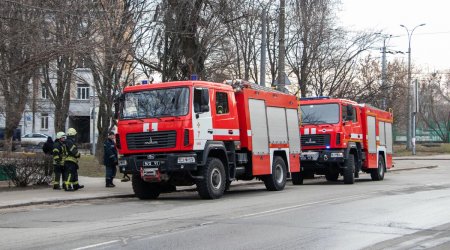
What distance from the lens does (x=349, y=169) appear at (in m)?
21.0

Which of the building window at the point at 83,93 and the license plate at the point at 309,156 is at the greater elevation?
the building window at the point at 83,93

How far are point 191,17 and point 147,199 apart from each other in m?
9.02

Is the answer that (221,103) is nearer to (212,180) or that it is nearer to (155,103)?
(155,103)

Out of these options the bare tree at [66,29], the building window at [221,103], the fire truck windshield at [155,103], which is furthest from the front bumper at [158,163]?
the bare tree at [66,29]

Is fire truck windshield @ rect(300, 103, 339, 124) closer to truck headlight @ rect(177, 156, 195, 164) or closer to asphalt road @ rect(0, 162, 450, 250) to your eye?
asphalt road @ rect(0, 162, 450, 250)

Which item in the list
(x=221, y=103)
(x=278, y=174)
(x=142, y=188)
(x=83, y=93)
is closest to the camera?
(x=221, y=103)

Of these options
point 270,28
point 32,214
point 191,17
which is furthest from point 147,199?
point 270,28

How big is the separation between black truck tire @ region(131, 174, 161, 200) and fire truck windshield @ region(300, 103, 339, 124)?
738cm

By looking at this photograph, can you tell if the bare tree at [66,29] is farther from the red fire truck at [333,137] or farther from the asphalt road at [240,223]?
the red fire truck at [333,137]

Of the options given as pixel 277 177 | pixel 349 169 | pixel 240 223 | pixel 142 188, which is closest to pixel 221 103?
pixel 142 188

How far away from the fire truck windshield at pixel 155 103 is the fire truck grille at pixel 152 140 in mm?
483

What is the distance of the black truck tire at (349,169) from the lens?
2092 cm

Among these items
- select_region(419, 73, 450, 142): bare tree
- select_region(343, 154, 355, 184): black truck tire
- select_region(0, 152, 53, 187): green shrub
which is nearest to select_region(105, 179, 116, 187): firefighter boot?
select_region(0, 152, 53, 187): green shrub

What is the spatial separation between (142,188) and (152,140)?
1847 mm
